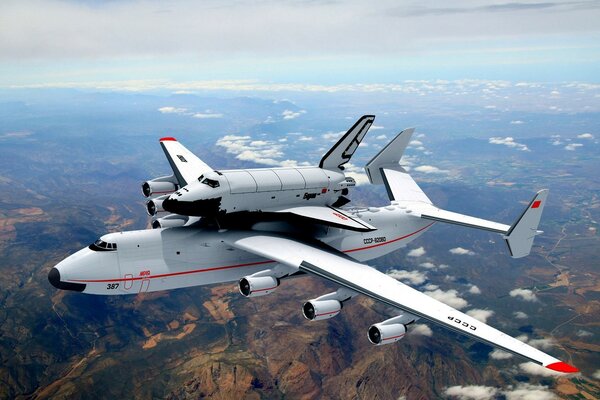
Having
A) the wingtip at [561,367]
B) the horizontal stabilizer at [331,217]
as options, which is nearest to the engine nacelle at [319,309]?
the horizontal stabilizer at [331,217]

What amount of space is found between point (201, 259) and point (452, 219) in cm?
2131

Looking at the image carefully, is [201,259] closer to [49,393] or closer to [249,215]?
[249,215]

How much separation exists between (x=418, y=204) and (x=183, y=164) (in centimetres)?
2259

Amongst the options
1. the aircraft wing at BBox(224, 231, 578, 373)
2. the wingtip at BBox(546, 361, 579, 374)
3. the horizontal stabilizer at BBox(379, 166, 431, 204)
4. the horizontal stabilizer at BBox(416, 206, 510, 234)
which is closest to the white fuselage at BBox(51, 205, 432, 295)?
the aircraft wing at BBox(224, 231, 578, 373)

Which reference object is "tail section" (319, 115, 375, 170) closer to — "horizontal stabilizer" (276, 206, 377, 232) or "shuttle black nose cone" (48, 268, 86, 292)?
"horizontal stabilizer" (276, 206, 377, 232)

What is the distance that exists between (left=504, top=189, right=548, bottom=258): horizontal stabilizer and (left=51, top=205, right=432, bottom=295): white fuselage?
13.7 metres

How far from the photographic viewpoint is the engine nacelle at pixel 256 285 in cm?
2956

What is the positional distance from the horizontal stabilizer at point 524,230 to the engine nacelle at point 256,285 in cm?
1773

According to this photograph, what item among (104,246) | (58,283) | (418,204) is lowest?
(418,204)

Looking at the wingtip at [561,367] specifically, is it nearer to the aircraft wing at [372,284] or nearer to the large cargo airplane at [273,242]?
the aircraft wing at [372,284]

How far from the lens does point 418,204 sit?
4566cm

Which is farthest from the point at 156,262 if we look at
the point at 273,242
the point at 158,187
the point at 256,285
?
the point at 158,187

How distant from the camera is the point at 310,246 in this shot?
3438 cm

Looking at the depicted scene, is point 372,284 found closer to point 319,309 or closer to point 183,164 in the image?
point 319,309
